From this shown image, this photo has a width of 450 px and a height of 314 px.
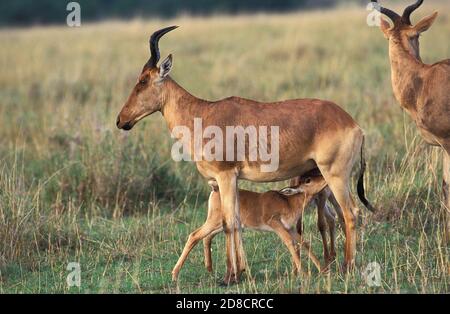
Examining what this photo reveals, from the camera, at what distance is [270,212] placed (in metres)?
8.23

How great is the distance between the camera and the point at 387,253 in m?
8.62

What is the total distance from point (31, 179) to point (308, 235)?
4.11 meters

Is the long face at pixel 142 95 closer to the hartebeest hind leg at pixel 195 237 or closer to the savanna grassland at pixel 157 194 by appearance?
the hartebeest hind leg at pixel 195 237

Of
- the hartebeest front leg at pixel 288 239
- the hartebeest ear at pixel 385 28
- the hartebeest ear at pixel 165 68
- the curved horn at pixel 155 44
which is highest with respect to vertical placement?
the hartebeest ear at pixel 385 28

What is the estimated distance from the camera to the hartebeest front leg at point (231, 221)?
7.91 meters

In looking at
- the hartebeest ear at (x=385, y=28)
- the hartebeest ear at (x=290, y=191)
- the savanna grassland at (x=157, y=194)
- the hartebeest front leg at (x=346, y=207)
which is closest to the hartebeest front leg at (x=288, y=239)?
the savanna grassland at (x=157, y=194)

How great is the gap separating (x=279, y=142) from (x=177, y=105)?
1.07 metres

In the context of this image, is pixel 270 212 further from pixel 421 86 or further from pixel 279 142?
pixel 421 86

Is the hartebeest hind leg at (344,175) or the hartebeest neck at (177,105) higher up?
the hartebeest neck at (177,105)

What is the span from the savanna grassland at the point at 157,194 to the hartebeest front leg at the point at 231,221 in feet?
0.46

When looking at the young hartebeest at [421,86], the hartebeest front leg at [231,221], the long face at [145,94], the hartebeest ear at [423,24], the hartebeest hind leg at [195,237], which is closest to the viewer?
the hartebeest front leg at [231,221]

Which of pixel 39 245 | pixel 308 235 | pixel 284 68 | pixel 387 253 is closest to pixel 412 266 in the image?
pixel 387 253

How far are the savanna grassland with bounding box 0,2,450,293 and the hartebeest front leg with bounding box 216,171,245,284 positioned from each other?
141 mm

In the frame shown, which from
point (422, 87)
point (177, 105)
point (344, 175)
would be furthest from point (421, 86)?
point (177, 105)
